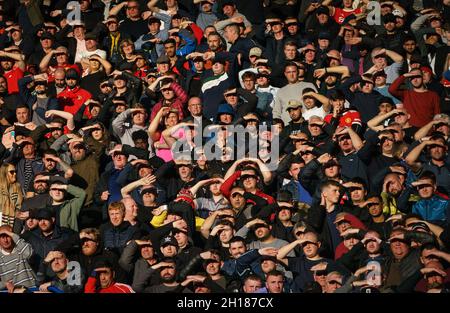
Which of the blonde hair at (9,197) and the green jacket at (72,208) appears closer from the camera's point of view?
the green jacket at (72,208)

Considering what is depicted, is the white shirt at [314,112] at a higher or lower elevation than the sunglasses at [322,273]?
lower

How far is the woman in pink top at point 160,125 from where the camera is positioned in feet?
62.2

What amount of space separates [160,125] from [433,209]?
3.80 metres

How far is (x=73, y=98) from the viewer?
20438 mm

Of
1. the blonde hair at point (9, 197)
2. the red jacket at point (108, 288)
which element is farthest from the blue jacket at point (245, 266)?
the blonde hair at point (9, 197)

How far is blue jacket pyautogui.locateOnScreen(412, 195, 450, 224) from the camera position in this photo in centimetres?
1719

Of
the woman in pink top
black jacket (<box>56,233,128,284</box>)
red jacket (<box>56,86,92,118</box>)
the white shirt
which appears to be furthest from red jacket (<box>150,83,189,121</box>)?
black jacket (<box>56,233,128,284</box>)

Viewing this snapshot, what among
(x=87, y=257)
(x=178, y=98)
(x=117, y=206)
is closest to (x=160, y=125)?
(x=178, y=98)

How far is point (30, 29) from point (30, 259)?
627cm

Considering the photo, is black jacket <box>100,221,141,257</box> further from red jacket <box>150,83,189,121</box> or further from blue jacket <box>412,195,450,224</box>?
blue jacket <box>412,195,450,224</box>

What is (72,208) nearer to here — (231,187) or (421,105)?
(231,187)

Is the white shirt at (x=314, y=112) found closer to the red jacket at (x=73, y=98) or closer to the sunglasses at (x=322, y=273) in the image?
the red jacket at (x=73, y=98)

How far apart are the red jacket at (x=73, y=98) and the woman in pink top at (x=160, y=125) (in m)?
1.46

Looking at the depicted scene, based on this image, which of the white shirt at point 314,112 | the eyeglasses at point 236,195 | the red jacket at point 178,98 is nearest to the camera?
the eyeglasses at point 236,195
